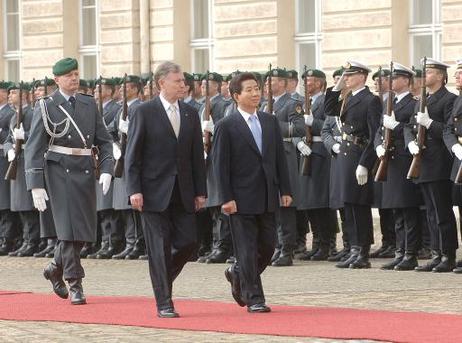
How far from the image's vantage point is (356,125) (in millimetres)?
17422

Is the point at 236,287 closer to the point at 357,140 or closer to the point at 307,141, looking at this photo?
the point at 357,140

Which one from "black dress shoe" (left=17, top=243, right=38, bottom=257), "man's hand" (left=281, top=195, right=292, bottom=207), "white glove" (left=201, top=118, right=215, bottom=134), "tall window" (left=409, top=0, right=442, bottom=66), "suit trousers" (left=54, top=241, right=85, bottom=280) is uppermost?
"tall window" (left=409, top=0, right=442, bottom=66)

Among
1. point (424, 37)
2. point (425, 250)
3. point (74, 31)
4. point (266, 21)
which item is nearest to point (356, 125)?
point (425, 250)

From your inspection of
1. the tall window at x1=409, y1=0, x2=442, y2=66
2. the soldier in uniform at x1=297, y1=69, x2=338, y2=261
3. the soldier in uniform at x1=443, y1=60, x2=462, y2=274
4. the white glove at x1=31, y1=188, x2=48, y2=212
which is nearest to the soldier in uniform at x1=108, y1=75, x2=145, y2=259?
the soldier in uniform at x1=297, y1=69, x2=338, y2=261

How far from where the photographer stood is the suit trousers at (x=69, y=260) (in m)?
14.2

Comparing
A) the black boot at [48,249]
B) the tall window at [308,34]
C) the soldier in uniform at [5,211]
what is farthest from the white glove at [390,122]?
the tall window at [308,34]

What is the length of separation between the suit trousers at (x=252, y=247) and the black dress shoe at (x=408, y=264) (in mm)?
3742

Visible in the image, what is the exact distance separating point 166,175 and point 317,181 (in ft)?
18.5

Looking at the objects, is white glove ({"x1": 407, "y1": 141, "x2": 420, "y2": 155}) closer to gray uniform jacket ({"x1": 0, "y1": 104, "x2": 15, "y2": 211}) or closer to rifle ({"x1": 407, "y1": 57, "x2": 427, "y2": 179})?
rifle ({"x1": 407, "y1": 57, "x2": 427, "y2": 179})

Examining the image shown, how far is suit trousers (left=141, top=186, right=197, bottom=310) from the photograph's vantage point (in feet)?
43.3

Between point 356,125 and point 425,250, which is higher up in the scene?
point 356,125

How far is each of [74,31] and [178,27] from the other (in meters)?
2.85

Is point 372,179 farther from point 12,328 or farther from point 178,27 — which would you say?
point 178,27

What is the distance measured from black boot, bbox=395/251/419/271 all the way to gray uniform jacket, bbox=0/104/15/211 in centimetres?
613
